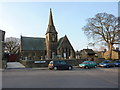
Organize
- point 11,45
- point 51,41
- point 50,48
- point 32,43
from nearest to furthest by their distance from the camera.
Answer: point 50,48
point 51,41
point 32,43
point 11,45

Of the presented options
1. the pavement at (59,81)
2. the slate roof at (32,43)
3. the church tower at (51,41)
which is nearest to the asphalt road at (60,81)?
the pavement at (59,81)

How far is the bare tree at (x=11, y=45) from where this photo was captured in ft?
201

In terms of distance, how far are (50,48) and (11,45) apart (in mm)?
19154

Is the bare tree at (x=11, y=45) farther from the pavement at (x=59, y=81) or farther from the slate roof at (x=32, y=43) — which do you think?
the pavement at (x=59, y=81)

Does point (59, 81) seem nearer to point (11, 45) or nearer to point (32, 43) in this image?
point (32, 43)

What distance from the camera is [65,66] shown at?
23203mm

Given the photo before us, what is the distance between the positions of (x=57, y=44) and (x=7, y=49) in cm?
2223

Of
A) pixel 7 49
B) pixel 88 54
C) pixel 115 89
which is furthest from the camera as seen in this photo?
pixel 88 54

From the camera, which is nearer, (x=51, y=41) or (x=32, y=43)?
(x=51, y=41)

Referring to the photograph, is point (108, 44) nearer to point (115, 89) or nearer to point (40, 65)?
point (40, 65)

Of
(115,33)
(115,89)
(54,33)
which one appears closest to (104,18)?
(115,33)

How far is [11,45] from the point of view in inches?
2454

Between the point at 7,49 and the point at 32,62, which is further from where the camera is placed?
the point at 7,49

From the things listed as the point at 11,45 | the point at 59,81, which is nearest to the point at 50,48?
the point at 11,45
